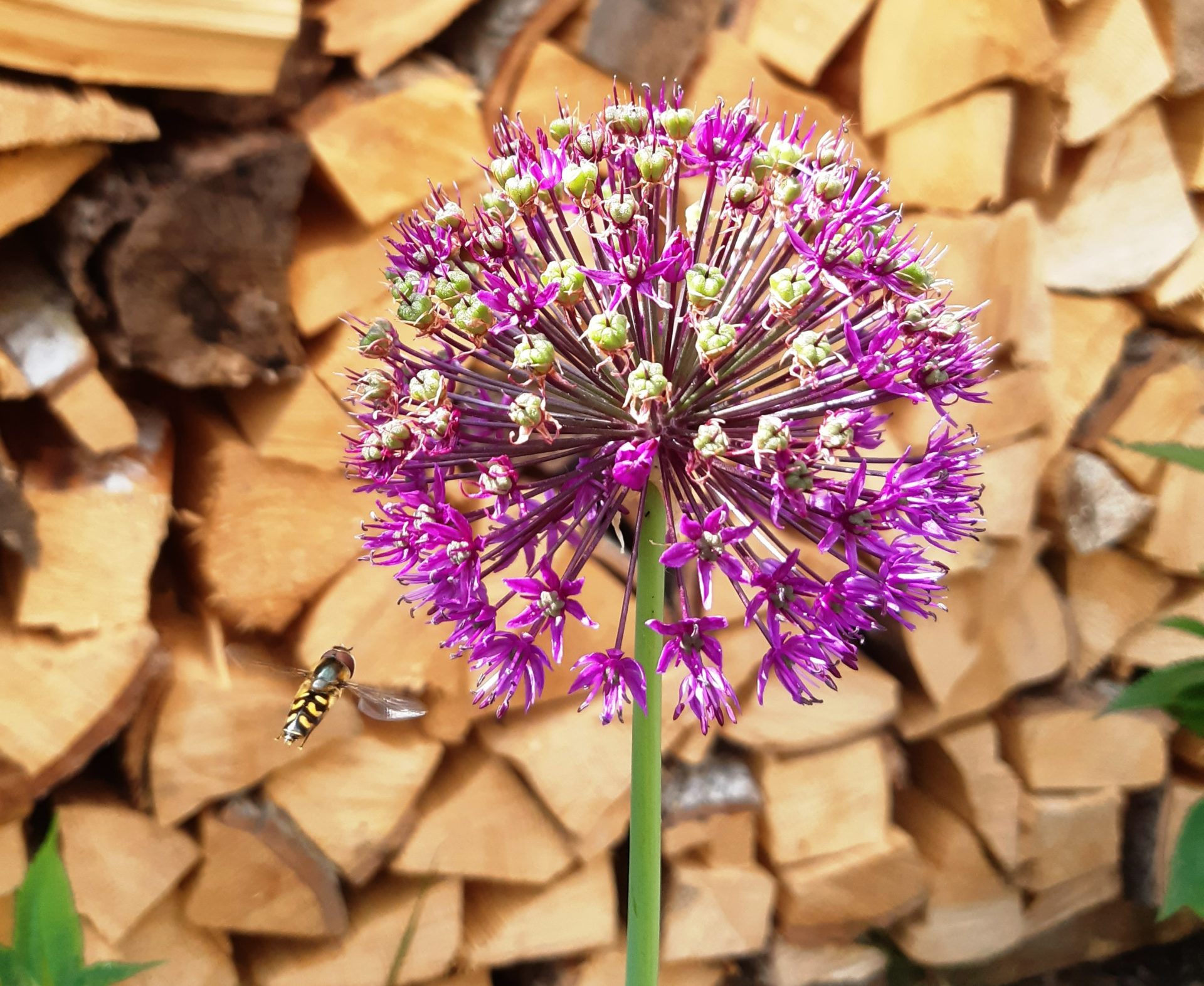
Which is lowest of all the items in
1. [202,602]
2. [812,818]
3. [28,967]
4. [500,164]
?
[812,818]

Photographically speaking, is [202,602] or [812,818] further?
[812,818]

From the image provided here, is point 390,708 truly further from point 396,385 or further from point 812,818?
point 812,818

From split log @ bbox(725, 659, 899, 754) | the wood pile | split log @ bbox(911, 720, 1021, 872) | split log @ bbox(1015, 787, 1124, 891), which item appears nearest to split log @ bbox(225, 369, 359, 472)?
the wood pile

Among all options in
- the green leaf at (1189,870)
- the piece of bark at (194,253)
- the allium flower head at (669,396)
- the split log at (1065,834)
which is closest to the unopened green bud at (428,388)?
the allium flower head at (669,396)

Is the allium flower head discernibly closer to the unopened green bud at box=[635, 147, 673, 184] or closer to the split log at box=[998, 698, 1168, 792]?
the unopened green bud at box=[635, 147, 673, 184]

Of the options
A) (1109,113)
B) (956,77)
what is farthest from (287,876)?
(1109,113)

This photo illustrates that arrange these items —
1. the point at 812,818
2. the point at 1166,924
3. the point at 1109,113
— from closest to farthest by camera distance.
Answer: the point at 1109,113, the point at 812,818, the point at 1166,924
